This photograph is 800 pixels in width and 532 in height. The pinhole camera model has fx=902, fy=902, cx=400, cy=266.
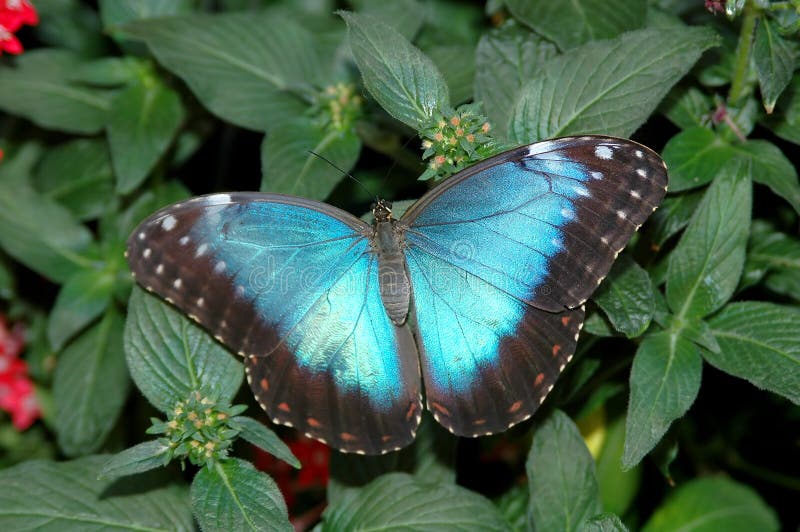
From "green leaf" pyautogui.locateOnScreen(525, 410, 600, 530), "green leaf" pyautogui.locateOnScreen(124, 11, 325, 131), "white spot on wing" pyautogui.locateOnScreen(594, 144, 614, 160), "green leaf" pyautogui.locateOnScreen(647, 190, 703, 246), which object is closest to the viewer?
"white spot on wing" pyautogui.locateOnScreen(594, 144, 614, 160)

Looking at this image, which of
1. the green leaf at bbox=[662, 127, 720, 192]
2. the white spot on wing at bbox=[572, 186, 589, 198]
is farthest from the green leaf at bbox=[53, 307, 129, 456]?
the green leaf at bbox=[662, 127, 720, 192]

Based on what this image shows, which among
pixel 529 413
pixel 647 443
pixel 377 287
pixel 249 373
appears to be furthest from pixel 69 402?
pixel 647 443

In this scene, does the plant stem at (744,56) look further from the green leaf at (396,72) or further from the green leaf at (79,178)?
the green leaf at (79,178)

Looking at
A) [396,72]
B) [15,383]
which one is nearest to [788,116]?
[396,72]

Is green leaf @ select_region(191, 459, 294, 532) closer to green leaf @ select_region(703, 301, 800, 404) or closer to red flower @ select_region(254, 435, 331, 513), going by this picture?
red flower @ select_region(254, 435, 331, 513)

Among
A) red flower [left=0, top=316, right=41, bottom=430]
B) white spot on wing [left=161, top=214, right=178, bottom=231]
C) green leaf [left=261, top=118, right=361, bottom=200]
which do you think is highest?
white spot on wing [left=161, top=214, right=178, bottom=231]

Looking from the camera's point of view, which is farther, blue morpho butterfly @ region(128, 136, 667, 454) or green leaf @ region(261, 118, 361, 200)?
green leaf @ region(261, 118, 361, 200)

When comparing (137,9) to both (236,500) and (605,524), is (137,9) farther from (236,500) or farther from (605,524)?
(605,524)
